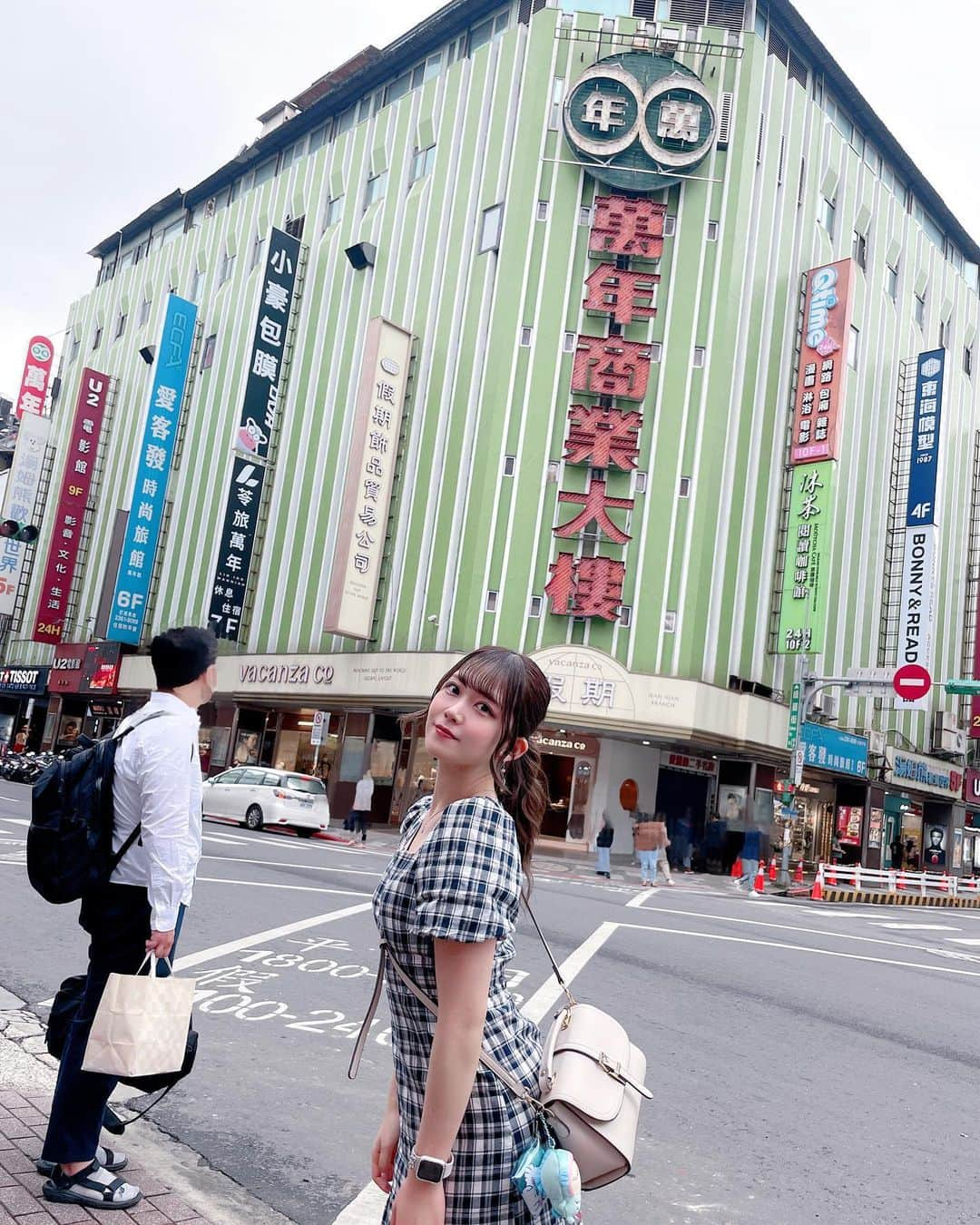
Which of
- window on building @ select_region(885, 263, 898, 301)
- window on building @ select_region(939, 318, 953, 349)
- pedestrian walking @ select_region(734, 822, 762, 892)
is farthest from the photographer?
window on building @ select_region(939, 318, 953, 349)

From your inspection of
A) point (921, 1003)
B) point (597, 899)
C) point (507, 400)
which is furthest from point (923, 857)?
point (921, 1003)

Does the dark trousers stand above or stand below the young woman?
below

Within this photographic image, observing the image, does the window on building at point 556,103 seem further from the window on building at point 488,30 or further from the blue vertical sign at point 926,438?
the blue vertical sign at point 926,438

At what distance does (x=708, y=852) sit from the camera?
29.7 meters

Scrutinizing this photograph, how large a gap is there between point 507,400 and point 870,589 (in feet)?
51.7

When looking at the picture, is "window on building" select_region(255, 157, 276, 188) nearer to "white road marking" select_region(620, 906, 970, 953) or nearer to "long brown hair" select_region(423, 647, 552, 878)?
"white road marking" select_region(620, 906, 970, 953)

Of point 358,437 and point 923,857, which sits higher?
point 358,437

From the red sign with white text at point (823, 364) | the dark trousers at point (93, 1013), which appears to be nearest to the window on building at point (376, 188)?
the red sign with white text at point (823, 364)

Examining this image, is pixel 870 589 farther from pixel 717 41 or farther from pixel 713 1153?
pixel 713 1153

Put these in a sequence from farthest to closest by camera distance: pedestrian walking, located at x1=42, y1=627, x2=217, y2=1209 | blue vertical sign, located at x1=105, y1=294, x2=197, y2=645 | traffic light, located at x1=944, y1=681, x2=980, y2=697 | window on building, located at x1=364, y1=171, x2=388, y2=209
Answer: blue vertical sign, located at x1=105, y1=294, x2=197, y2=645 → window on building, located at x1=364, y1=171, x2=388, y2=209 → traffic light, located at x1=944, y1=681, x2=980, y2=697 → pedestrian walking, located at x1=42, y1=627, x2=217, y2=1209

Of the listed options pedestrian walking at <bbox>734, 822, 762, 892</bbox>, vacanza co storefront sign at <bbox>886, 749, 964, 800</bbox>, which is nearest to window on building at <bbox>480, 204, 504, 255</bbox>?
pedestrian walking at <bbox>734, 822, 762, 892</bbox>

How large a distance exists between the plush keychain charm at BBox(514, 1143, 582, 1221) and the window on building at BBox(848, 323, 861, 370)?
37.2 meters

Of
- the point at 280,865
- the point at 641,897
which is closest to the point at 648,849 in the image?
the point at 641,897

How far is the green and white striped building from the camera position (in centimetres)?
2903
